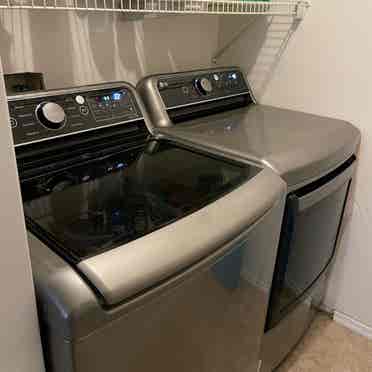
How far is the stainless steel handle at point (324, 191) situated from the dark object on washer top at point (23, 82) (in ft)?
2.61

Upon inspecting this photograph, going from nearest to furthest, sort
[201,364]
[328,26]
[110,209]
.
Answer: [110,209] → [201,364] → [328,26]

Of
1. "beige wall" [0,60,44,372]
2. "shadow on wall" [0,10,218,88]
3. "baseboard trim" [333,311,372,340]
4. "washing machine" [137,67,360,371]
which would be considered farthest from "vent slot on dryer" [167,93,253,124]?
"baseboard trim" [333,311,372,340]

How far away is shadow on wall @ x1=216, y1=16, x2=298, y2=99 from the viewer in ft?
5.06

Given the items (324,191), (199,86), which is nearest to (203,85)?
(199,86)

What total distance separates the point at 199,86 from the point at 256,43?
1.28 feet

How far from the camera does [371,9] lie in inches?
51.0

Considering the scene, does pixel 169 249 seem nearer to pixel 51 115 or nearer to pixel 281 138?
pixel 51 115

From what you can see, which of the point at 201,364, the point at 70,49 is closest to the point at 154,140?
the point at 70,49

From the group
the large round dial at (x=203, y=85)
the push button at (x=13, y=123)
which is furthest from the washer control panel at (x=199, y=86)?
the push button at (x=13, y=123)

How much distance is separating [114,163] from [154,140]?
22 cm

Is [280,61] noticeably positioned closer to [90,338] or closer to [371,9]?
[371,9]

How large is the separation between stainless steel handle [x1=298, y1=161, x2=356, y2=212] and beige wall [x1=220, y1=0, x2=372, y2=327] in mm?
230

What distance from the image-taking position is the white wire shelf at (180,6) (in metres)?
1.07

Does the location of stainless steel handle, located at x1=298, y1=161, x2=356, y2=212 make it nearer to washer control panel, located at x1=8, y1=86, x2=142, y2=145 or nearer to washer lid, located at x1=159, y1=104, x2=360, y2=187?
washer lid, located at x1=159, y1=104, x2=360, y2=187
